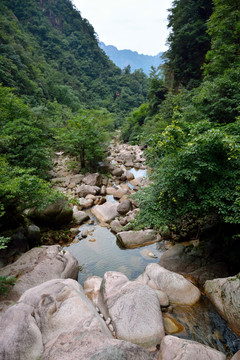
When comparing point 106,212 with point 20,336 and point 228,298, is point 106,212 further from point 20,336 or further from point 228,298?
point 20,336

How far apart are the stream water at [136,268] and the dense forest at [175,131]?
6.08 feet

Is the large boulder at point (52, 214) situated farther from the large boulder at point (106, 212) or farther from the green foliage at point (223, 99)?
the green foliage at point (223, 99)

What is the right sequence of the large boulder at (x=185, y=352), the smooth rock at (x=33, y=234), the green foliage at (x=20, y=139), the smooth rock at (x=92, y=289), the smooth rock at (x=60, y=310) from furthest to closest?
the green foliage at (x=20, y=139) → the smooth rock at (x=33, y=234) → the smooth rock at (x=92, y=289) → the smooth rock at (x=60, y=310) → the large boulder at (x=185, y=352)

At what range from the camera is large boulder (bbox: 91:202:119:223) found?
9529 mm

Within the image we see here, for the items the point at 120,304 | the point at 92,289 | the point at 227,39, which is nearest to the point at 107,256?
the point at 92,289

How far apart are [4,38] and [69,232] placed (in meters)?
35.2

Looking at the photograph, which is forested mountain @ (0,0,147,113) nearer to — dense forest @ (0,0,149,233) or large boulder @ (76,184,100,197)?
dense forest @ (0,0,149,233)

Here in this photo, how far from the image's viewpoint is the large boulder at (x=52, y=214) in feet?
26.5

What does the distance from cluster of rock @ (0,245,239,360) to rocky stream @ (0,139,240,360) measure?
1 centimetres

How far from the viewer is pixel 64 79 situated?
47406 mm

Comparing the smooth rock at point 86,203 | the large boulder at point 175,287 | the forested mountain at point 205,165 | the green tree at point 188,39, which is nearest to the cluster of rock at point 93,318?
the large boulder at point 175,287

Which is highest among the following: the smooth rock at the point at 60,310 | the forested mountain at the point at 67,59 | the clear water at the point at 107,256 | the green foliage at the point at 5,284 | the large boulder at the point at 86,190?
the forested mountain at the point at 67,59

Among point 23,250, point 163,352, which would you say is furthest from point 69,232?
point 163,352

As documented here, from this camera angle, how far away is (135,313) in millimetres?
3883
